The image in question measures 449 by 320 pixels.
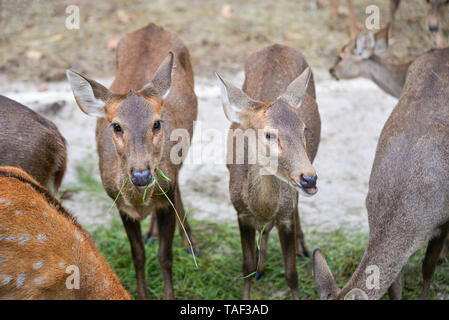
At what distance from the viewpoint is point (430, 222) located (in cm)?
430

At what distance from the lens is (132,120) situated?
425cm

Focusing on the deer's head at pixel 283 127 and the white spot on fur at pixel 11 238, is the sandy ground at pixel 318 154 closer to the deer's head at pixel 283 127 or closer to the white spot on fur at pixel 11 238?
the deer's head at pixel 283 127

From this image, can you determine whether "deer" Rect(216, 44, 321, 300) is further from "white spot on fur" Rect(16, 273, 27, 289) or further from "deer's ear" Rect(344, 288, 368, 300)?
"white spot on fur" Rect(16, 273, 27, 289)

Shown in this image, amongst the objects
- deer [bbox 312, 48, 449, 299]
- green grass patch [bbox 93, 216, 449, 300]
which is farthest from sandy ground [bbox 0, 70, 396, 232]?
deer [bbox 312, 48, 449, 299]

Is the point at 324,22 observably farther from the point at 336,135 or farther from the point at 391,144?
the point at 391,144

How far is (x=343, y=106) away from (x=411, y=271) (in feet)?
11.2

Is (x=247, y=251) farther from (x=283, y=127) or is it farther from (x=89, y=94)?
(x=89, y=94)

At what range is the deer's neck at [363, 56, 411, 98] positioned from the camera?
280 inches

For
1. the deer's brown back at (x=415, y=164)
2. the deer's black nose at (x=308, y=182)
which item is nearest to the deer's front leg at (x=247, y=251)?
the deer's brown back at (x=415, y=164)

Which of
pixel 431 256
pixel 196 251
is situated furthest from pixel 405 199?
pixel 196 251

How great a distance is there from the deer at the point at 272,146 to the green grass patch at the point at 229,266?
229 millimetres

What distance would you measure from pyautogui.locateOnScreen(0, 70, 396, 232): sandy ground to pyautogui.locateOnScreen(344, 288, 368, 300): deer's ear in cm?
245

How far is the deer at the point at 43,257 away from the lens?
3.28m
